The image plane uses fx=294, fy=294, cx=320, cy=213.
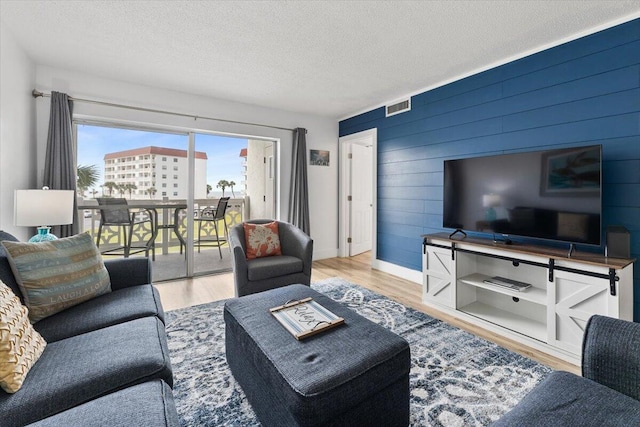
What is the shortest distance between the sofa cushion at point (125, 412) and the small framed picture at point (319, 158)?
435 cm

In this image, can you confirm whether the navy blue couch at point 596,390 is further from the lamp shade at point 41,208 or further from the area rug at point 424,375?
the lamp shade at point 41,208

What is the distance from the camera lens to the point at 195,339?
2342mm

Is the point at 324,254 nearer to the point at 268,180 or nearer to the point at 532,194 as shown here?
the point at 268,180

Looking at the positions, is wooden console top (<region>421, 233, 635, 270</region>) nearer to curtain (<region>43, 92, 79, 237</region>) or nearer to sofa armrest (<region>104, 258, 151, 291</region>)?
sofa armrest (<region>104, 258, 151, 291</region>)

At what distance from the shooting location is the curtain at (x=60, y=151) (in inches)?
121

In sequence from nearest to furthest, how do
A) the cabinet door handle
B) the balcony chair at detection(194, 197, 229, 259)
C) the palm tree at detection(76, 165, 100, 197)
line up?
the cabinet door handle
the palm tree at detection(76, 165, 100, 197)
the balcony chair at detection(194, 197, 229, 259)

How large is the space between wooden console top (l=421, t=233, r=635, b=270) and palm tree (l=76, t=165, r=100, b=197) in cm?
393

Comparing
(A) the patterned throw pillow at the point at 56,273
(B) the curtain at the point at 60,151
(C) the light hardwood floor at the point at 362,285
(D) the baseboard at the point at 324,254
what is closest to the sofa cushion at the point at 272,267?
(C) the light hardwood floor at the point at 362,285

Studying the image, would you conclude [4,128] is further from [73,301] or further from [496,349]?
[496,349]

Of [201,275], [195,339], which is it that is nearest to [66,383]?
[195,339]

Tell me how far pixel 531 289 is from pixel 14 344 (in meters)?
3.26

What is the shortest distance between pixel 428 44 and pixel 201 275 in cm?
390

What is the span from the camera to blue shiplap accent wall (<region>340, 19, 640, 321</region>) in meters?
2.26

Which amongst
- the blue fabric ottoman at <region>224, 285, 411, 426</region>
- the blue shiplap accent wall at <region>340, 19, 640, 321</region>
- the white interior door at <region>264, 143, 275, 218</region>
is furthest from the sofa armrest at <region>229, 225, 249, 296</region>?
the blue shiplap accent wall at <region>340, 19, 640, 321</region>
